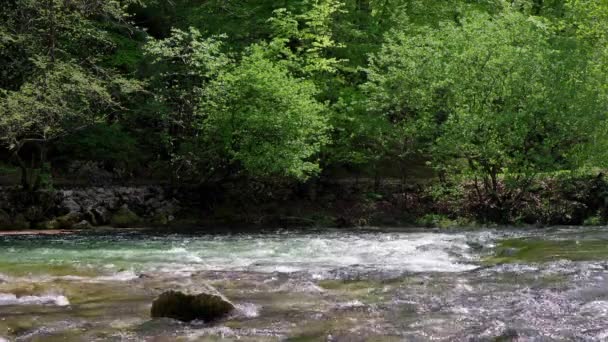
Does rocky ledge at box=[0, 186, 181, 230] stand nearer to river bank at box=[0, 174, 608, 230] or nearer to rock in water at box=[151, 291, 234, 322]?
river bank at box=[0, 174, 608, 230]

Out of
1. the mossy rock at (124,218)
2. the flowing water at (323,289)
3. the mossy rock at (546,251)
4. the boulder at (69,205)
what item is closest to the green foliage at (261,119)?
the mossy rock at (124,218)

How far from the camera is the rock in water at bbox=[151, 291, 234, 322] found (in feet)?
24.3

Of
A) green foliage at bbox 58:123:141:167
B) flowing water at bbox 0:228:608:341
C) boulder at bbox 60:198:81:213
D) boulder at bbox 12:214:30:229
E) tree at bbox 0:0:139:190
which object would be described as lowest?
flowing water at bbox 0:228:608:341

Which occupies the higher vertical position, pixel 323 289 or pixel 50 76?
pixel 50 76

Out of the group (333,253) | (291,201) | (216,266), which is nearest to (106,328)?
(216,266)

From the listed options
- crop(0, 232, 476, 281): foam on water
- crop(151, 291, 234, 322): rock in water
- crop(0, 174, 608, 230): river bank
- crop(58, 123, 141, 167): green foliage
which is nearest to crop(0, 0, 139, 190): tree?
crop(58, 123, 141, 167): green foliage

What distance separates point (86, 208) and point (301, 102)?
8.15 metres

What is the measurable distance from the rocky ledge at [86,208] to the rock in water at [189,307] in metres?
13.8

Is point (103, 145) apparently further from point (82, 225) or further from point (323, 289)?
point (323, 289)

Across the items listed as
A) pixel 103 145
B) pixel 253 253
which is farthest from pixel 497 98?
pixel 103 145

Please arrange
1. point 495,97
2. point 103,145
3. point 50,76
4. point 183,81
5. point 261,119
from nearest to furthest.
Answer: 1. point 50,76
2. point 261,119
3. point 495,97
4. point 183,81
5. point 103,145

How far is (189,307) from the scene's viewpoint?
742 centimetres

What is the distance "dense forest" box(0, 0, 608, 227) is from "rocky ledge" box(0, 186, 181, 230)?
79 centimetres

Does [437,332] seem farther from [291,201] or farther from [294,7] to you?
[294,7]
